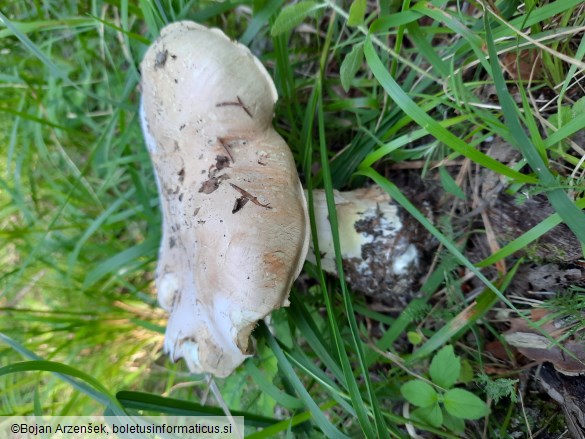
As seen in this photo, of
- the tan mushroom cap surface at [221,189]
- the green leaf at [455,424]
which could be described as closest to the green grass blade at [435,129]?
the tan mushroom cap surface at [221,189]

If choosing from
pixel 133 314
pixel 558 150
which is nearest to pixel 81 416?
pixel 133 314

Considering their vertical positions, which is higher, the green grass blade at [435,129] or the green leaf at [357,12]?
the green leaf at [357,12]

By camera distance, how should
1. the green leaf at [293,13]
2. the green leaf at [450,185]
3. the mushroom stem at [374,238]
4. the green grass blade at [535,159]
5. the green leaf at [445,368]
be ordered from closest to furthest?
the green grass blade at [535,159], the green leaf at [293,13], the green leaf at [445,368], the green leaf at [450,185], the mushroom stem at [374,238]

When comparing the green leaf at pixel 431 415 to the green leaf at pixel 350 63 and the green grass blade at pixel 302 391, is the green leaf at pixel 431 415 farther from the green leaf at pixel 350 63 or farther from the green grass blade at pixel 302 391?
the green leaf at pixel 350 63

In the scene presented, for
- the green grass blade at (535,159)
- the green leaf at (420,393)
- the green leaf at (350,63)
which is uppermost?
the green leaf at (350,63)

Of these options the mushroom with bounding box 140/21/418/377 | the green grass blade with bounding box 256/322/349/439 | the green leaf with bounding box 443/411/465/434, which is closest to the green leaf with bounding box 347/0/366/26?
the mushroom with bounding box 140/21/418/377

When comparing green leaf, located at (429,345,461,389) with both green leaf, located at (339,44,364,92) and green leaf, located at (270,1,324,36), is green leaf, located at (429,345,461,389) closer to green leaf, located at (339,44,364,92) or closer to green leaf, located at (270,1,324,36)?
green leaf, located at (339,44,364,92)

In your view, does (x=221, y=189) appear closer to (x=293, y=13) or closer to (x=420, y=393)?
(x=293, y=13)

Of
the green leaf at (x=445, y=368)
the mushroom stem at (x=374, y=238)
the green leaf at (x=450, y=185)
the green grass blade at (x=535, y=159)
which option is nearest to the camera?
the green grass blade at (x=535, y=159)
